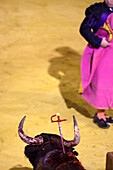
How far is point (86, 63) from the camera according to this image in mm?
5414

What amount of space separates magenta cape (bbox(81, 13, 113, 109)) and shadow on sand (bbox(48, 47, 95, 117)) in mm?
687

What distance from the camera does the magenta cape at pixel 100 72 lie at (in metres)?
5.19

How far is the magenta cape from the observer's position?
17.0ft

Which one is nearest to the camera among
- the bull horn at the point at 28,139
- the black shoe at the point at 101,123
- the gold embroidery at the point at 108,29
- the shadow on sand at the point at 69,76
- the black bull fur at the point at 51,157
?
the black bull fur at the point at 51,157

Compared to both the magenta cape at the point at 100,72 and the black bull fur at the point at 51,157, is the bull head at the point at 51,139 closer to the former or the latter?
the black bull fur at the point at 51,157

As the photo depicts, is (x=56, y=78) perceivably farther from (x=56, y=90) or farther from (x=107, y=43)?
(x=107, y=43)

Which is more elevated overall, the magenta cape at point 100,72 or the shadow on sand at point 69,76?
the magenta cape at point 100,72

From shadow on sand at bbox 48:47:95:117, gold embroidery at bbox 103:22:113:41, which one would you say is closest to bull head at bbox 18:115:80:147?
gold embroidery at bbox 103:22:113:41

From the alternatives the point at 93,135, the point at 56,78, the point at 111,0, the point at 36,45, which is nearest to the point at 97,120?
the point at 93,135

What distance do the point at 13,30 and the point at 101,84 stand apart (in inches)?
193

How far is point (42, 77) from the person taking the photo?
754 cm

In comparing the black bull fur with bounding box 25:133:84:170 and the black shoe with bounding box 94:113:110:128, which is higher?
the black bull fur with bounding box 25:133:84:170

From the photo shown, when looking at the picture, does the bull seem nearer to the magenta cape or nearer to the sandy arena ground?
the sandy arena ground

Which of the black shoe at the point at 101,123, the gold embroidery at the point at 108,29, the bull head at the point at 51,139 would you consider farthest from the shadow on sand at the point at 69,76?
the bull head at the point at 51,139
